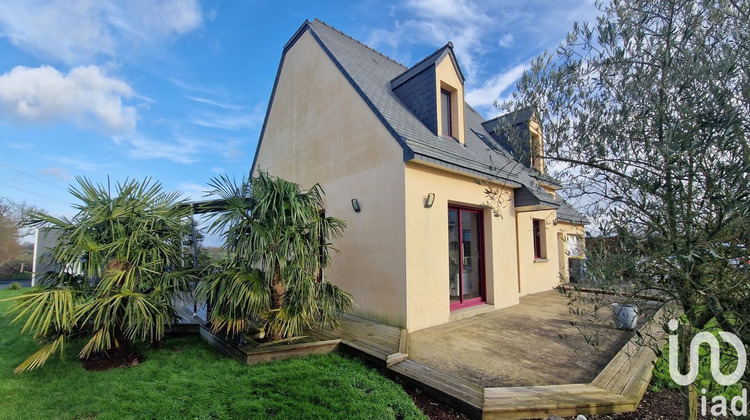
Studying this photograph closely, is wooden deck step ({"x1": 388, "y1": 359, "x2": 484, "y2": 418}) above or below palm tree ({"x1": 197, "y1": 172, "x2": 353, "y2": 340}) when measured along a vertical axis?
below

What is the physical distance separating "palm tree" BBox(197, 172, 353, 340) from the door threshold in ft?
9.83

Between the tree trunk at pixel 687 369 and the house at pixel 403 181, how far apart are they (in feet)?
9.45

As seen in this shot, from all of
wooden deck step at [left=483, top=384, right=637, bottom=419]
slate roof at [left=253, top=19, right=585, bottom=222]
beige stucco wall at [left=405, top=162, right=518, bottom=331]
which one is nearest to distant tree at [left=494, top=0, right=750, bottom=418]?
wooden deck step at [left=483, top=384, right=637, bottom=419]

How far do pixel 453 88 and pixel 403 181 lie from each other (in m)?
3.64

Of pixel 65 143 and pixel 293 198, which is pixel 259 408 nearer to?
pixel 293 198

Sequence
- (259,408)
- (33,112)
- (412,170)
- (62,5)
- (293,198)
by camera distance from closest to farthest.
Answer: (259,408), (293,198), (412,170), (62,5), (33,112)

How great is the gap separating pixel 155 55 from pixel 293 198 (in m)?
9.71

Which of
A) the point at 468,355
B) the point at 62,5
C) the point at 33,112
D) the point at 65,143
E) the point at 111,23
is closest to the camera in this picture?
the point at 468,355

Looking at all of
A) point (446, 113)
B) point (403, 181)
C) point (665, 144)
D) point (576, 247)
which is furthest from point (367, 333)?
point (446, 113)

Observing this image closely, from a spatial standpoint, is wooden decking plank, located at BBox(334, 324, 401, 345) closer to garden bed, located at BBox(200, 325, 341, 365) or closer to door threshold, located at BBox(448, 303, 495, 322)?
garden bed, located at BBox(200, 325, 341, 365)

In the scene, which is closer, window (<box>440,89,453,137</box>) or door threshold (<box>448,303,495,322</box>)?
door threshold (<box>448,303,495,322</box>)

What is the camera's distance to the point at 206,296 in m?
4.79

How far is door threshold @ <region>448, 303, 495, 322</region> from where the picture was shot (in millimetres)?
6755

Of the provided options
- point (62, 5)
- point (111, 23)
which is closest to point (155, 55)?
point (111, 23)
